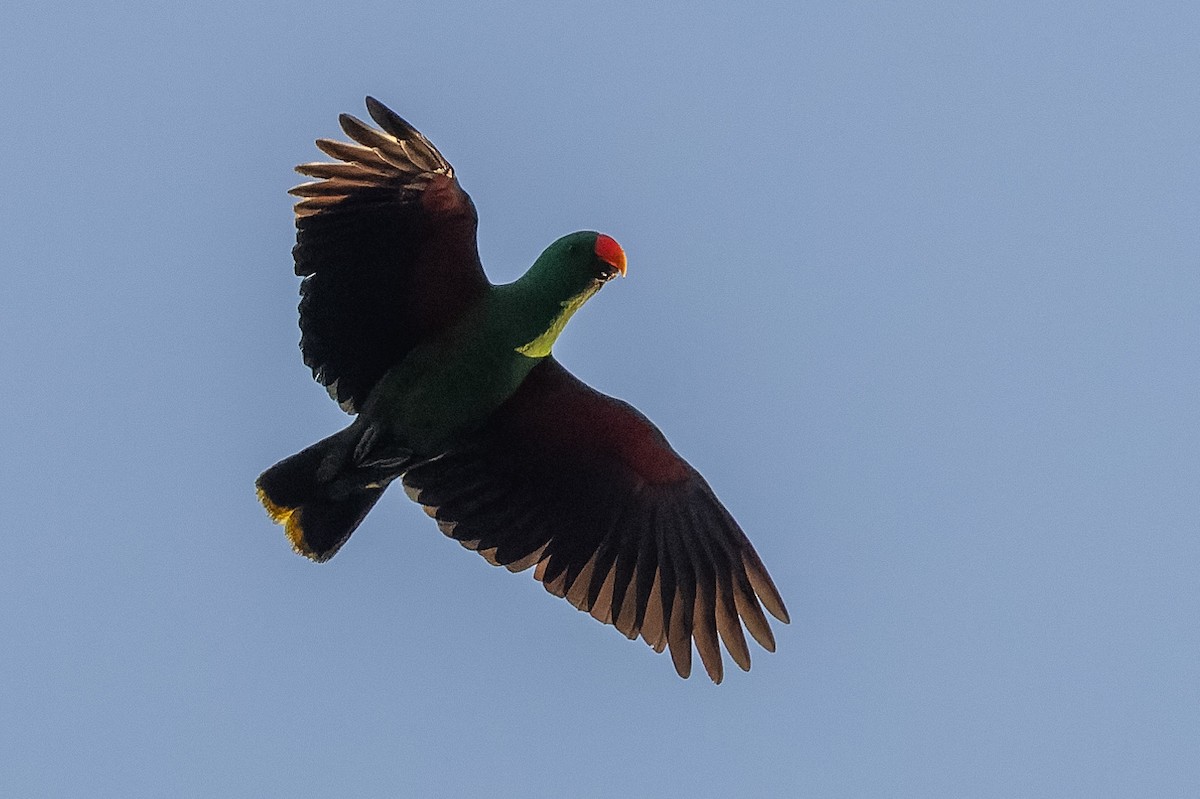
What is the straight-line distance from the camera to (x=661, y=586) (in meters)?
10.2

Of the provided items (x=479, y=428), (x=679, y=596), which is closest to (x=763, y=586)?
(x=679, y=596)

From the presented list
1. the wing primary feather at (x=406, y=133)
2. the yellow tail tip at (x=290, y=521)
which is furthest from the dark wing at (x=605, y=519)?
the wing primary feather at (x=406, y=133)

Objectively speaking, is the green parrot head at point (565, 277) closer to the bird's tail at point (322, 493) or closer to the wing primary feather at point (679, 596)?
the bird's tail at point (322, 493)

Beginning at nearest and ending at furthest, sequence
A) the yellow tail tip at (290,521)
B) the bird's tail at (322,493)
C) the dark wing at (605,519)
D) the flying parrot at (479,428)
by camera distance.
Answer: the flying parrot at (479,428) → the bird's tail at (322,493) → the yellow tail tip at (290,521) → the dark wing at (605,519)

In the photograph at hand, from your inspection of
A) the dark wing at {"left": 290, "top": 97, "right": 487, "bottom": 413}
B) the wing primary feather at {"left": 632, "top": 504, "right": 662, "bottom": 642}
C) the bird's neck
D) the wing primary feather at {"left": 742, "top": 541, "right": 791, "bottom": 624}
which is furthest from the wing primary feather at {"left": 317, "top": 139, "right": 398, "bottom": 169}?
the wing primary feather at {"left": 742, "top": 541, "right": 791, "bottom": 624}

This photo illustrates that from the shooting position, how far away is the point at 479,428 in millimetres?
10078

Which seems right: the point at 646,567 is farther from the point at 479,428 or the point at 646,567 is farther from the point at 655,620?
the point at 479,428

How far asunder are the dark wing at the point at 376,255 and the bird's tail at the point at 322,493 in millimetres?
Result: 302

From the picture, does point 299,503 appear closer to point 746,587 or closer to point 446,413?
point 446,413

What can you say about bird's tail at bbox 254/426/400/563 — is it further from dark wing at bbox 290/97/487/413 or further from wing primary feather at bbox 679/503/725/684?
wing primary feather at bbox 679/503/725/684

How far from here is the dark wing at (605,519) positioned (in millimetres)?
10125

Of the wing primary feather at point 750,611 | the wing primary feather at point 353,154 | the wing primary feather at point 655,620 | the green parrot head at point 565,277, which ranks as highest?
the green parrot head at point 565,277

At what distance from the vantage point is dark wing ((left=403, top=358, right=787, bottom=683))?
10125mm

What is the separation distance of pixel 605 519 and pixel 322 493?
1567 millimetres
